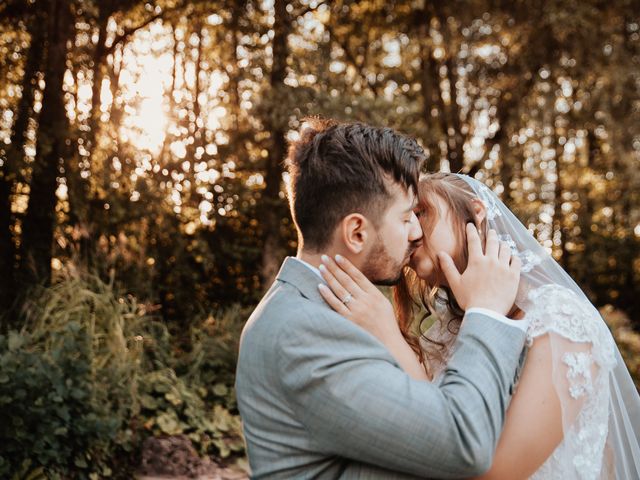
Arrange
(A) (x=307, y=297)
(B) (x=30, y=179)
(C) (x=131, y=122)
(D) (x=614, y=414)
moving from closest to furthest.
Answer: (A) (x=307, y=297), (D) (x=614, y=414), (B) (x=30, y=179), (C) (x=131, y=122)

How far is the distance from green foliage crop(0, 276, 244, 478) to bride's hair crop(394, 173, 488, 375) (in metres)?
2.38

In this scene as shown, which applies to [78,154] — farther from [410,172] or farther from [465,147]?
[465,147]

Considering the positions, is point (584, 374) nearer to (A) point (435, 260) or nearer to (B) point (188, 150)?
(A) point (435, 260)

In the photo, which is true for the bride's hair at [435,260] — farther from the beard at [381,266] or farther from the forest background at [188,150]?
the forest background at [188,150]

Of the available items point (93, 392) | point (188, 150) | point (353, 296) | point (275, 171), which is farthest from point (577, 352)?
point (275, 171)

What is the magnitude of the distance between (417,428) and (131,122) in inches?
278

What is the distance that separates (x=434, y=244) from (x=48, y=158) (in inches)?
221

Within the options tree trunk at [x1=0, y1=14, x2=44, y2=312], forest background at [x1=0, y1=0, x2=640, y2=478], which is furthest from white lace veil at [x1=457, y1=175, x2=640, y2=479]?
tree trunk at [x1=0, y1=14, x2=44, y2=312]

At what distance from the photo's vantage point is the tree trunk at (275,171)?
31.1 feet

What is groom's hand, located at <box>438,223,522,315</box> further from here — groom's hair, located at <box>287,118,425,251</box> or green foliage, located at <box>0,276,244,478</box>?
green foliage, located at <box>0,276,244,478</box>

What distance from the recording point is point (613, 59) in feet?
41.6

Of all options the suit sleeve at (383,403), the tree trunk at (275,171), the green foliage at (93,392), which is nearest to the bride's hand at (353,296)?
the suit sleeve at (383,403)

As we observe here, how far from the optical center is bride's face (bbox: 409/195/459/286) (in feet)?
8.84

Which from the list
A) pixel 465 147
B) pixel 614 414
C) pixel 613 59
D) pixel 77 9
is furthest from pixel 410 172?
pixel 465 147
